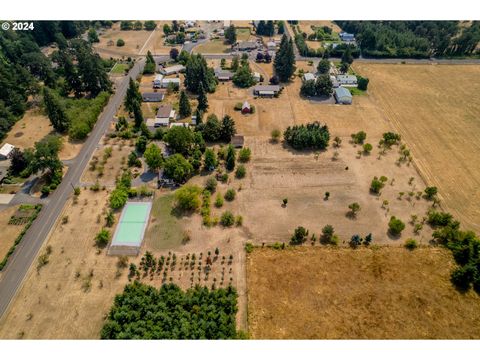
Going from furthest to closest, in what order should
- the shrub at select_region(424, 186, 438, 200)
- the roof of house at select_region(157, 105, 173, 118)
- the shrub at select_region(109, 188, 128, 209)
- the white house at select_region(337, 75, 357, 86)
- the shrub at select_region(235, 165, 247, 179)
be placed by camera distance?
the white house at select_region(337, 75, 357, 86)
the roof of house at select_region(157, 105, 173, 118)
the shrub at select_region(235, 165, 247, 179)
the shrub at select_region(424, 186, 438, 200)
the shrub at select_region(109, 188, 128, 209)

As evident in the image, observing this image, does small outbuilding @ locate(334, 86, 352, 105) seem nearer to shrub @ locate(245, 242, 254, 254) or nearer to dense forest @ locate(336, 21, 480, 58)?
dense forest @ locate(336, 21, 480, 58)

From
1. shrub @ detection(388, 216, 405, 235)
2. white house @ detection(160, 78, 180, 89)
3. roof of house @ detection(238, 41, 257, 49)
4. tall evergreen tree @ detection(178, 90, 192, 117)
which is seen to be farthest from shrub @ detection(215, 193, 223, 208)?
roof of house @ detection(238, 41, 257, 49)

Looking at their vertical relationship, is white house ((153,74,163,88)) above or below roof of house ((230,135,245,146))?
above

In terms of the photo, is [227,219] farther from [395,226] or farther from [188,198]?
[395,226]

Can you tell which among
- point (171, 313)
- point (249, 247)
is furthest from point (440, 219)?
point (171, 313)

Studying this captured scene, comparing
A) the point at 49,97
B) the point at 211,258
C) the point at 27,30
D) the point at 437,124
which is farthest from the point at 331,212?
the point at 27,30

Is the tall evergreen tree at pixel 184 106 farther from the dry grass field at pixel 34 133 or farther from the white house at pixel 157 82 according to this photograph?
the dry grass field at pixel 34 133
